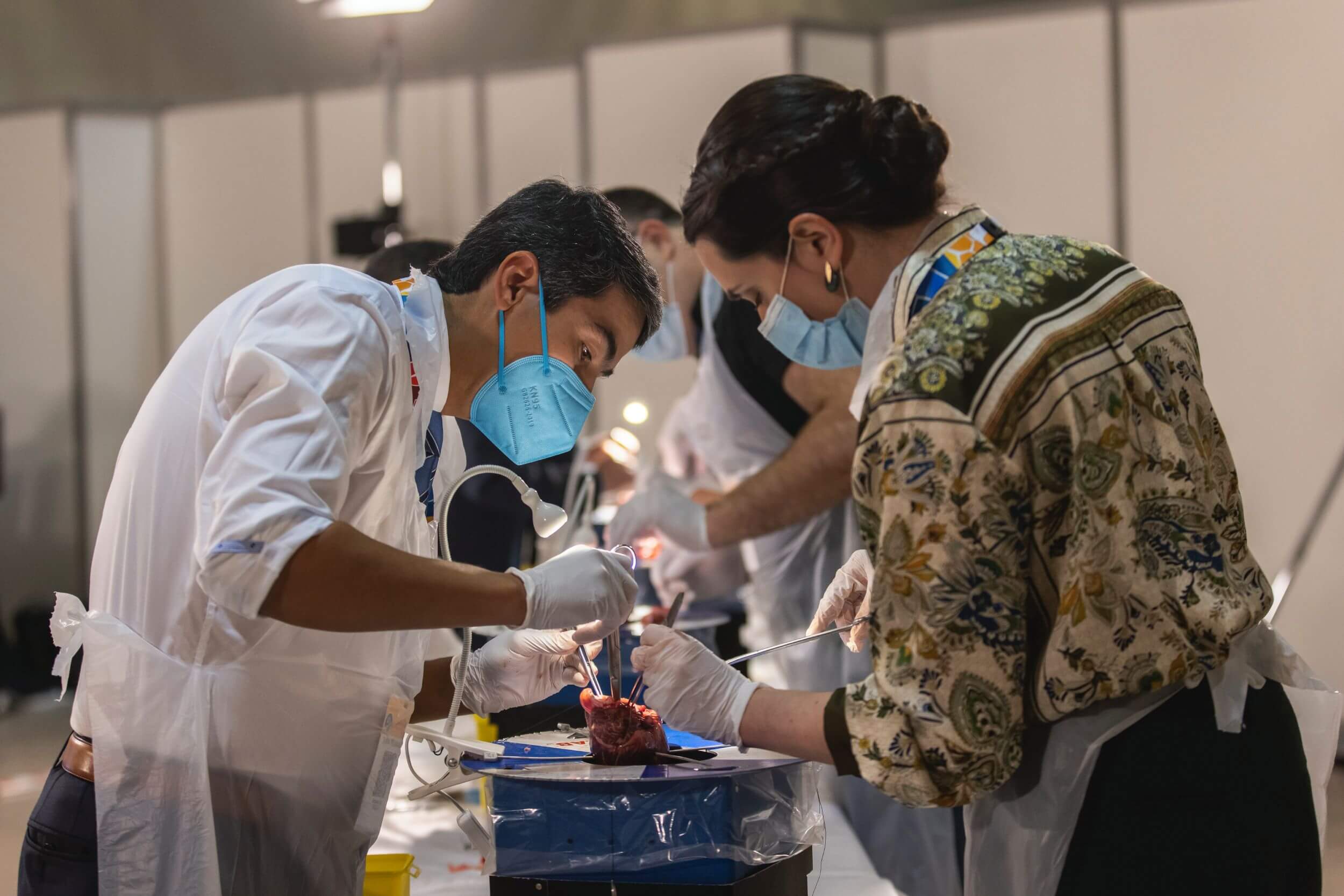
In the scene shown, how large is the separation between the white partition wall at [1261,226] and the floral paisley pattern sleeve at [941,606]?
11.4 ft

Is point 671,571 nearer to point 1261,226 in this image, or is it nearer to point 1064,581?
point 1064,581

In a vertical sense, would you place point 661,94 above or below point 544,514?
above

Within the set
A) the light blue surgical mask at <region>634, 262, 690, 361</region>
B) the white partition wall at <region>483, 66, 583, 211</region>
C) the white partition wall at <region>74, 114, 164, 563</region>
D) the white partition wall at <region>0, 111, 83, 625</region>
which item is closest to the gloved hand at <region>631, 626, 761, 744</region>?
the light blue surgical mask at <region>634, 262, 690, 361</region>

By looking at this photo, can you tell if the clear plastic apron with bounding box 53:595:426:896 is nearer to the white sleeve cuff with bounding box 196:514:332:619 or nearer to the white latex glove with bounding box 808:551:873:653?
the white sleeve cuff with bounding box 196:514:332:619

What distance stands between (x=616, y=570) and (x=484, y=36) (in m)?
4.61

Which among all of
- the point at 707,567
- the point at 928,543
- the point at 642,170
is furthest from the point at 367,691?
the point at 642,170

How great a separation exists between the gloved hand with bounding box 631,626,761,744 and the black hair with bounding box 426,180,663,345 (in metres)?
0.42

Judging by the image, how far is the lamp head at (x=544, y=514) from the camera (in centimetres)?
140

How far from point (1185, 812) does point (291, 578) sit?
82 centimetres

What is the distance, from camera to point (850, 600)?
1.59 m

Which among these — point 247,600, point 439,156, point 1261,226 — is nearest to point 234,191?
point 439,156

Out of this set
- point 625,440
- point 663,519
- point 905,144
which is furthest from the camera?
point 625,440

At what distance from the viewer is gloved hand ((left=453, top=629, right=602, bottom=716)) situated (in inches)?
61.2

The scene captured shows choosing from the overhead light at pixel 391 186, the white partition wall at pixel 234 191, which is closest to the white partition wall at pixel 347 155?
the white partition wall at pixel 234 191
